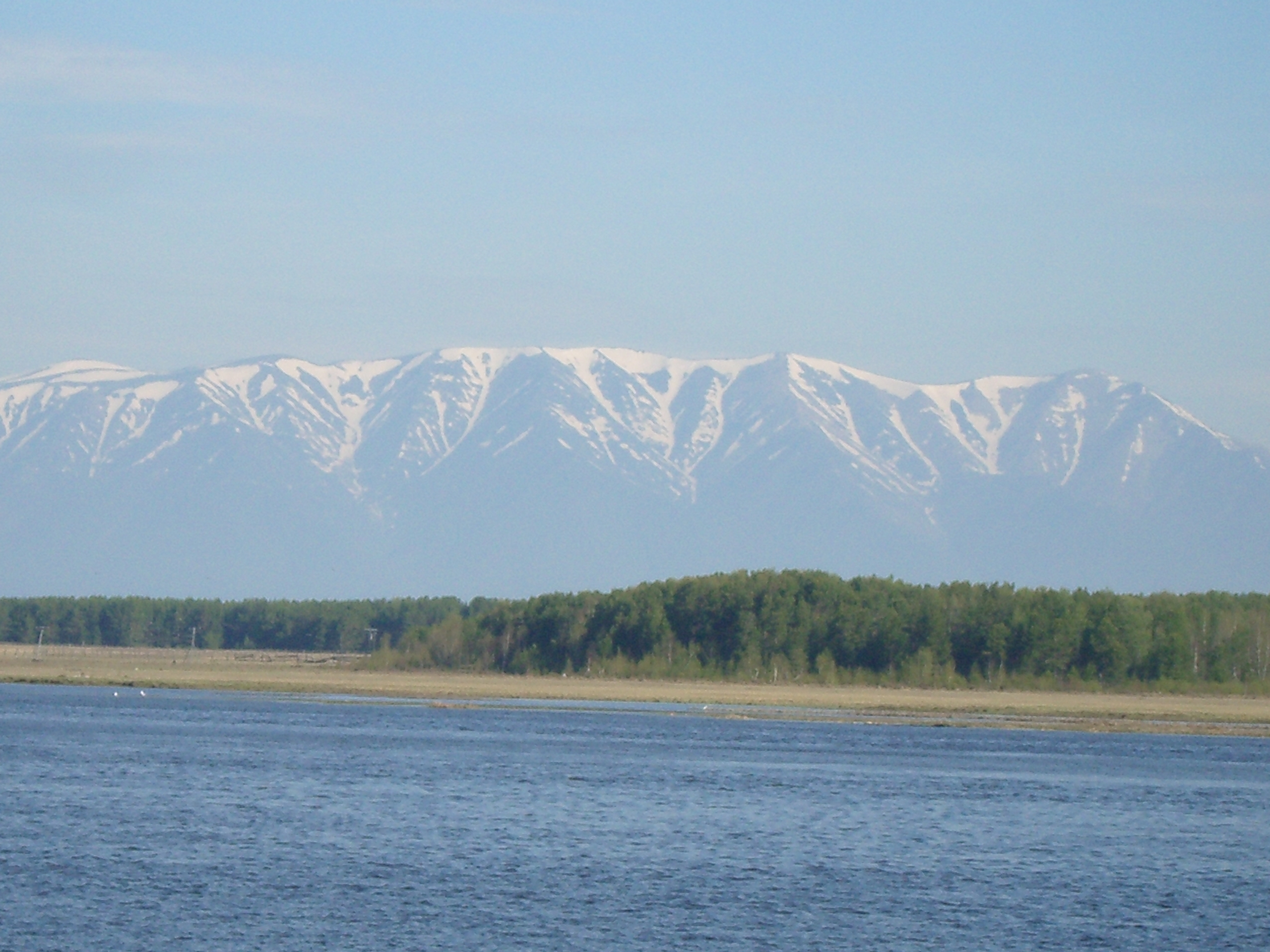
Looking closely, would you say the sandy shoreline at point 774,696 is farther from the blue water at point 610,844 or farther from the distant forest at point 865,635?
the blue water at point 610,844

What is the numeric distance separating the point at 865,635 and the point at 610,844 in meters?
98.9

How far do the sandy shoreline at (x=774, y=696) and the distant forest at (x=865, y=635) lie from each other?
12.1 feet

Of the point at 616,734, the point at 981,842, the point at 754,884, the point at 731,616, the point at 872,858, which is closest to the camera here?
the point at 754,884

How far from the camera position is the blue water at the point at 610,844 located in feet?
113

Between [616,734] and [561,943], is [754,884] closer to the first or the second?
[561,943]

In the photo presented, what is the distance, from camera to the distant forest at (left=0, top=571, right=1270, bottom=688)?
445ft

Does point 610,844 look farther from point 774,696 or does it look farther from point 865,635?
point 865,635

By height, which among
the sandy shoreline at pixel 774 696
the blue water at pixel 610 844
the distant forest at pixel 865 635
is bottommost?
the blue water at pixel 610 844

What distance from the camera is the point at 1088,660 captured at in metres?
136

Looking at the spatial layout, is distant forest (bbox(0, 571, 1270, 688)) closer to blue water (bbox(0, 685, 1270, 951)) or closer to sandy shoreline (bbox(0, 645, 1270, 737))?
sandy shoreline (bbox(0, 645, 1270, 737))

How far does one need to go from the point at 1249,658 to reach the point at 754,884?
355 ft

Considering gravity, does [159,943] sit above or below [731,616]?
below

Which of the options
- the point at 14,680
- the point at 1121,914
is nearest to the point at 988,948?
the point at 1121,914

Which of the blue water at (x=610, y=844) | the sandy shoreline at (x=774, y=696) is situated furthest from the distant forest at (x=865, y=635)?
the blue water at (x=610, y=844)
